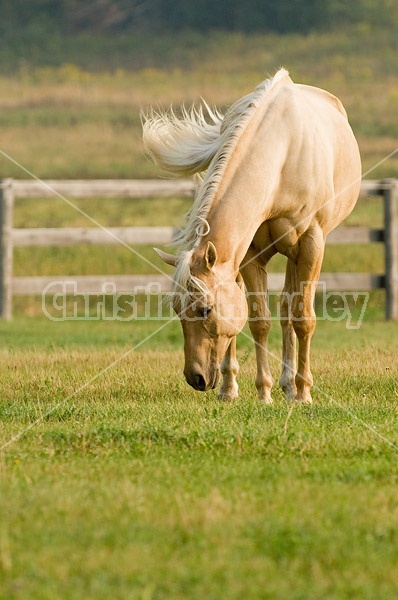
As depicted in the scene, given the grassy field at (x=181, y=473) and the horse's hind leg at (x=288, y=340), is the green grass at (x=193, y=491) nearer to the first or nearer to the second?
the grassy field at (x=181, y=473)

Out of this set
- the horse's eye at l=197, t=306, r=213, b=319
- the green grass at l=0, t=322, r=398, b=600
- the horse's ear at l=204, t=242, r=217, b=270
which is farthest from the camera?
the horse's eye at l=197, t=306, r=213, b=319

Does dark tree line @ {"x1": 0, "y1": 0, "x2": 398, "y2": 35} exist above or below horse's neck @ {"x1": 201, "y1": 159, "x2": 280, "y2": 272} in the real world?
above

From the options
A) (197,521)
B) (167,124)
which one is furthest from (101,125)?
(197,521)

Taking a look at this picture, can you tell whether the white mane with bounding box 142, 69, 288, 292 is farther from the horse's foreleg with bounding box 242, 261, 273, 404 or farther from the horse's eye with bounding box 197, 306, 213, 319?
the horse's foreleg with bounding box 242, 261, 273, 404

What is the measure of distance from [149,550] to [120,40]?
52.7 meters

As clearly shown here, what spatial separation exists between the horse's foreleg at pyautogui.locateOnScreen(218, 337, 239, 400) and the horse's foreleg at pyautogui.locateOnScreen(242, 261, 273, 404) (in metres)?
0.20

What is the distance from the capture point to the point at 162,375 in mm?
7699

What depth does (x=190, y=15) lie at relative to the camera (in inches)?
2168

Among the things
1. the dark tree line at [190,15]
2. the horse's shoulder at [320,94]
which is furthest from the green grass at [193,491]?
the dark tree line at [190,15]

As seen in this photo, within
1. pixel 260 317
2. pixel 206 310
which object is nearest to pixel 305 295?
pixel 260 317

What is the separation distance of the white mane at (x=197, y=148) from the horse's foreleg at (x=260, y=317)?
647mm

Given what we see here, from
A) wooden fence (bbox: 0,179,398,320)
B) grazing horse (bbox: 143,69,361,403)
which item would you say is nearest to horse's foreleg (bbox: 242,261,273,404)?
grazing horse (bbox: 143,69,361,403)

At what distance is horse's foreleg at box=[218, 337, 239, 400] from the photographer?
732 cm

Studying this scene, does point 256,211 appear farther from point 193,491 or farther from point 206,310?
point 193,491
